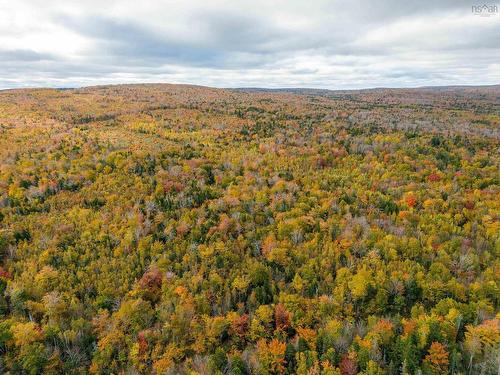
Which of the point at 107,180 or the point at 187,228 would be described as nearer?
the point at 187,228

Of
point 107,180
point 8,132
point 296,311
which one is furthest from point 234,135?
point 296,311

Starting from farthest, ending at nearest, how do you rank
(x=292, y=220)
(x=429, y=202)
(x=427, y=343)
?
(x=429, y=202), (x=292, y=220), (x=427, y=343)

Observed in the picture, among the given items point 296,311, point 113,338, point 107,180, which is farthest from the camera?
point 107,180

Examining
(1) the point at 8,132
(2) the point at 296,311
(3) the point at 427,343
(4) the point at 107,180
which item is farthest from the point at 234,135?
(3) the point at 427,343

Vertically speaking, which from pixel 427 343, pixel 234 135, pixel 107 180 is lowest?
pixel 427 343

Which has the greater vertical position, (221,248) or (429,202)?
(429,202)

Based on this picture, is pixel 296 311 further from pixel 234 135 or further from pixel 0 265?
pixel 234 135
